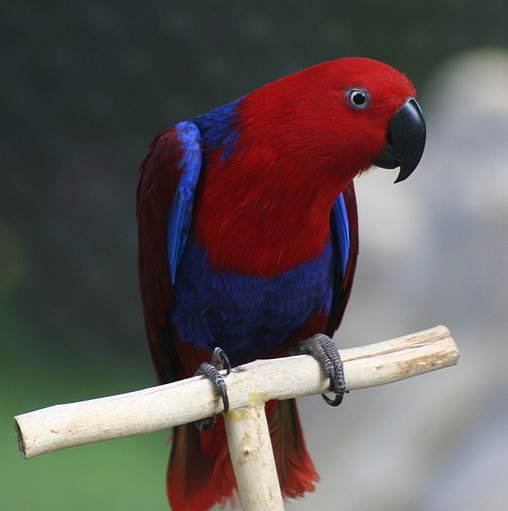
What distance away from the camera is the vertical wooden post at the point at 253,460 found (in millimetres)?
1032

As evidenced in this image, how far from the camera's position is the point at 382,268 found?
2053 millimetres

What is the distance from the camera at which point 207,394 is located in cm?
103

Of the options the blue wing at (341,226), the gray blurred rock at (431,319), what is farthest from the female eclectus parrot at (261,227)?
the gray blurred rock at (431,319)

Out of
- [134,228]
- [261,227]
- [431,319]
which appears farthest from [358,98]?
[134,228]

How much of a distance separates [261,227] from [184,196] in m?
0.10

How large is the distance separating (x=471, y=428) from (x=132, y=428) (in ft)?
3.73

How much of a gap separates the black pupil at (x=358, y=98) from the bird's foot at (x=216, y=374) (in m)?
0.32

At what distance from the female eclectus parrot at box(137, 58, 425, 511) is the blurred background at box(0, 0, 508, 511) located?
2.16ft

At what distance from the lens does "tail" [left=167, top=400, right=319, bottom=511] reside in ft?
4.40

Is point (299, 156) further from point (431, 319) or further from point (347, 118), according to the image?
point (431, 319)

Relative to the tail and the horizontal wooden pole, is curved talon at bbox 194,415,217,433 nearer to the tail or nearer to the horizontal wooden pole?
the tail

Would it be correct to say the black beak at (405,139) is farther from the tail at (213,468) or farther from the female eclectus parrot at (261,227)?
the tail at (213,468)

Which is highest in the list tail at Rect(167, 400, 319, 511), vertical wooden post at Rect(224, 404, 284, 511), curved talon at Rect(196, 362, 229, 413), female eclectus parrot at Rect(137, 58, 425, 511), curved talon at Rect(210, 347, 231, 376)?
female eclectus parrot at Rect(137, 58, 425, 511)

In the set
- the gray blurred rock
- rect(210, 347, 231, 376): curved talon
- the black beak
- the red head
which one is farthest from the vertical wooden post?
the gray blurred rock
